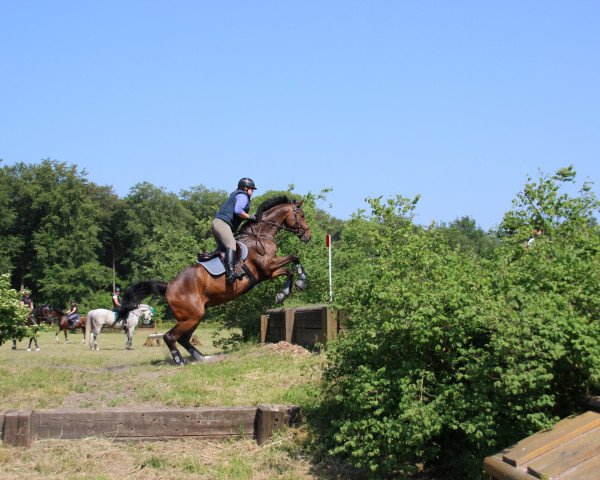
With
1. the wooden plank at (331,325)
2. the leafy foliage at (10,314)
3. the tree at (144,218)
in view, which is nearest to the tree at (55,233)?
the tree at (144,218)

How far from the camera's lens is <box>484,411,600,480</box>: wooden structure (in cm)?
427

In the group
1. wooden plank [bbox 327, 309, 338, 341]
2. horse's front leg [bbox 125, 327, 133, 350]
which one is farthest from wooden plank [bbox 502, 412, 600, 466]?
horse's front leg [bbox 125, 327, 133, 350]

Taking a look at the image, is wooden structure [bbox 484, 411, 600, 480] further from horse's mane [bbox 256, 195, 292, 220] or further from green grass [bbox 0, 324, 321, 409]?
horse's mane [bbox 256, 195, 292, 220]

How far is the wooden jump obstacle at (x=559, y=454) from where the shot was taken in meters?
4.27

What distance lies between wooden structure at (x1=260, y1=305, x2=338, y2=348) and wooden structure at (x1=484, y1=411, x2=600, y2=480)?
4909 mm

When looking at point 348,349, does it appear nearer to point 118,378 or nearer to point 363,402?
point 363,402

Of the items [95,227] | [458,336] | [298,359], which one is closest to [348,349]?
[458,336]

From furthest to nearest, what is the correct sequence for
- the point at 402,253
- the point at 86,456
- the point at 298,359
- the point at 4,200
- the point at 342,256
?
the point at 4,200, the point at 342,256, the point at 298,359, the point at 86,456, the point at 402,253

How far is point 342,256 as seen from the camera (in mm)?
15539

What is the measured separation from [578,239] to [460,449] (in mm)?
1892

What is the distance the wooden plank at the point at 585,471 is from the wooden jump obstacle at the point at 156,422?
3.42 metres

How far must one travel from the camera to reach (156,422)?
24.1 ft

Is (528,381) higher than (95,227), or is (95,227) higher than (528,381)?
(95,227)

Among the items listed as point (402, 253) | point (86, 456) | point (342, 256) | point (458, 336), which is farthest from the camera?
point (342, 256)
